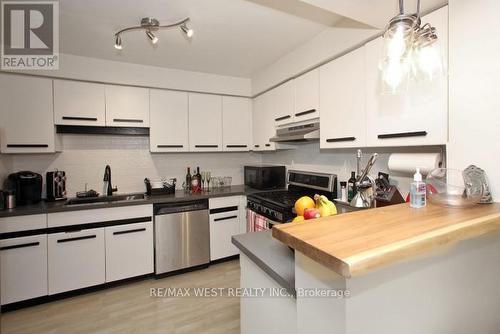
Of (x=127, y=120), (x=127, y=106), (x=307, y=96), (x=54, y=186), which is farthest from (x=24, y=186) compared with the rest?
(x=307, y=96)

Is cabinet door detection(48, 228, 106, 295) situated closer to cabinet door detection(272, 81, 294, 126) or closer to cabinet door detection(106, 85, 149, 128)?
cabinet door detection(106, 85, 149, 128)

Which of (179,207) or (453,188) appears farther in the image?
(179,207)

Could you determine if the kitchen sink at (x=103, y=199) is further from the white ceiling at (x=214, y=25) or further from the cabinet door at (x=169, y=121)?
the white ceiling at (x=214, y=25)

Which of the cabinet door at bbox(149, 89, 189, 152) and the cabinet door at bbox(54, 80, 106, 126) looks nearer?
the cabinet door at bbox(54, 80, 106, 126)

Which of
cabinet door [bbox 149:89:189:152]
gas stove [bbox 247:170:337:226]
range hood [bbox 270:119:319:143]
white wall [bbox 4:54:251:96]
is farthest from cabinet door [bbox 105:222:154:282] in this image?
range hood [bbox 270:119:319:143]

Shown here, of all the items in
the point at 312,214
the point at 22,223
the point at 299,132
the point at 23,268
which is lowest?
the point at 23,268

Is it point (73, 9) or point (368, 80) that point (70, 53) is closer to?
point (73, 9)

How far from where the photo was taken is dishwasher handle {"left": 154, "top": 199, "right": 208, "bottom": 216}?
2.53 m

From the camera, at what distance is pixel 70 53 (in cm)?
236

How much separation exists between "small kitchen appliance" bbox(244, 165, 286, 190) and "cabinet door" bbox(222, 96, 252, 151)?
15.0 inches

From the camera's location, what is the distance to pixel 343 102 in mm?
1908

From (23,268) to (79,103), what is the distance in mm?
1579

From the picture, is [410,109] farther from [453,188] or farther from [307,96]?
[307,96]

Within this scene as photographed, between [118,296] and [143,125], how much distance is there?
1.75 metres
